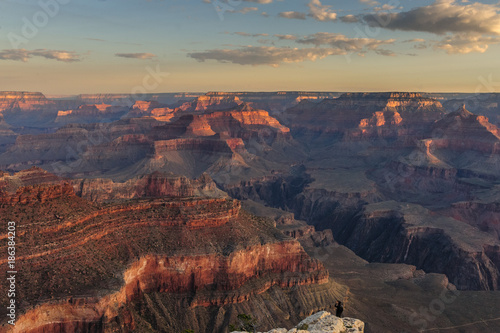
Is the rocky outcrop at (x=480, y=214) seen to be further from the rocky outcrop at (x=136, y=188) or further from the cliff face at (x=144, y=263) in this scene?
the rocky outcrop at (x=136, y=188)

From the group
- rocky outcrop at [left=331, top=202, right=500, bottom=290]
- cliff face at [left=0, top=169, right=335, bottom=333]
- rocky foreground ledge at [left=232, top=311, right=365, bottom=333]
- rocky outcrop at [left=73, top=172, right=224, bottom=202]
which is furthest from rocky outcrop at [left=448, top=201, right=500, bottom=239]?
rocky foreground ledge at [left=232, top=311, right=365, bottom=333]

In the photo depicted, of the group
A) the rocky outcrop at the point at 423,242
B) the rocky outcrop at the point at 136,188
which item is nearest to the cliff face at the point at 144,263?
the rocky outcrop at the point at 136,188

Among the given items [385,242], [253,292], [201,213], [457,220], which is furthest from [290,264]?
[457,220]

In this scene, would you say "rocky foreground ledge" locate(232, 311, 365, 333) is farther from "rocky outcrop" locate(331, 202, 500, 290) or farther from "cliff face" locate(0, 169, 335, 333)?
"rocky outcrop" locate(331, 202, 500, 290)

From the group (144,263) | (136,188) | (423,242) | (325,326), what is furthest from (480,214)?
(325,326)

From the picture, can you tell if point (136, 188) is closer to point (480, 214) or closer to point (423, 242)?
point (423, 242)

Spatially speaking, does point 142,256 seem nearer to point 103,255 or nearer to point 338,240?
point 103,255
